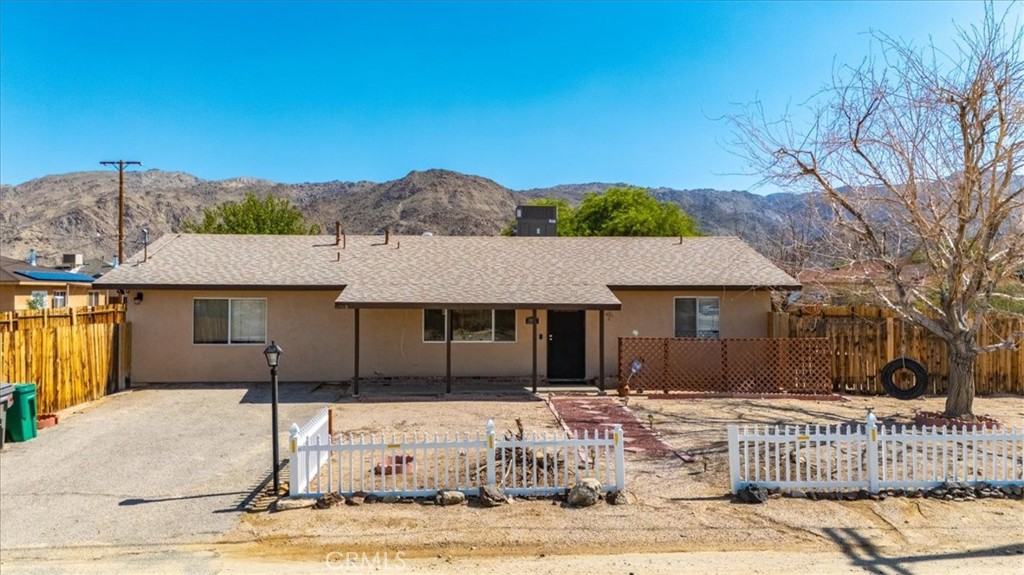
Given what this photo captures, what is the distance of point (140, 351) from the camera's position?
49.4ft

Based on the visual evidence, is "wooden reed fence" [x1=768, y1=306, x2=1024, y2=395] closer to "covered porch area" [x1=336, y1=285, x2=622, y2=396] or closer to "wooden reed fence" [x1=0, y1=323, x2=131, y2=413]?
"covered porch area" [x1=336, y1=285, x2=622, y2=396]

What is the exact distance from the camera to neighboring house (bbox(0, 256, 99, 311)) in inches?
896

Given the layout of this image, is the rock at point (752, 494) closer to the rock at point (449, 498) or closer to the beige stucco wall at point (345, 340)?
the rock at point (449, 498)

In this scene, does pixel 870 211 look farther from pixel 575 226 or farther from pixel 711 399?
pixel 575 226

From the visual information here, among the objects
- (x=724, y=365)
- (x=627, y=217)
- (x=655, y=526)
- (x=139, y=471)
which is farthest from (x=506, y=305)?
(x=627, y=217)

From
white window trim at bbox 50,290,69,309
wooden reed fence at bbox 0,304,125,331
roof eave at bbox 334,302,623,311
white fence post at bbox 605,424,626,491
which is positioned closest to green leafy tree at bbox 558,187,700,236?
roof eave at bbox 334,302,623,311

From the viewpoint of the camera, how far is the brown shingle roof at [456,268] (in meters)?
14.5

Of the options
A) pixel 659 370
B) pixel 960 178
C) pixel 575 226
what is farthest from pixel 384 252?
pixel 575 226

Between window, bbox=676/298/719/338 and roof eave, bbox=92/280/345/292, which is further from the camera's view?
window, bbox=676/298/719/338

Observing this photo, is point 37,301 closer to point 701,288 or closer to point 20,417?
point 20,417

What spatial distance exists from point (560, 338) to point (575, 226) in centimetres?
2978

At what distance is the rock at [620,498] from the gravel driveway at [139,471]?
4018mm

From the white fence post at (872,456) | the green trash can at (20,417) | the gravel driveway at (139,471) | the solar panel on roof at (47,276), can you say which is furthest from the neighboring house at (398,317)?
the solar panel on roof at (47,276)

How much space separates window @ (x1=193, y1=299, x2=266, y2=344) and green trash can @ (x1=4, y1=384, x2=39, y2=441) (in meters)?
5.47
